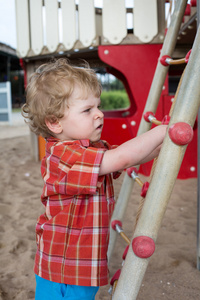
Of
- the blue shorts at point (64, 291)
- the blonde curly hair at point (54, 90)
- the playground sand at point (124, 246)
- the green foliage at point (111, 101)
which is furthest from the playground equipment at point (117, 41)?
the green foliage at point (111, 101)

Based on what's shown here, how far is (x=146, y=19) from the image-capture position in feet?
10.4

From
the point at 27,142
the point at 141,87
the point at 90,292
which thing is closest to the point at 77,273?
the point at 90,292

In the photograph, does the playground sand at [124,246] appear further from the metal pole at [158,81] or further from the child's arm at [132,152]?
the child's arm at [132,152]

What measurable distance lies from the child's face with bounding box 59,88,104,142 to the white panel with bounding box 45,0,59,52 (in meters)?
2.78

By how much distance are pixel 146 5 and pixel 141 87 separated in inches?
29.6

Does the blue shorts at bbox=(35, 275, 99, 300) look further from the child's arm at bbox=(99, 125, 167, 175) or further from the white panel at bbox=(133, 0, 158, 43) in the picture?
the white panel at bbox=(133, 0, 158, 43)

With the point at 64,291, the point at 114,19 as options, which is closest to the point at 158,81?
the point at 64,291

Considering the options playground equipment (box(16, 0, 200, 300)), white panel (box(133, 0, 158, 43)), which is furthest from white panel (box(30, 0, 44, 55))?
white panel (box(133, 0, 158, 43))

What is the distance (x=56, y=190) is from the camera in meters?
1.00

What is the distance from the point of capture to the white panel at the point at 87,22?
334 cm

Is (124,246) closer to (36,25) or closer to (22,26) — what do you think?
(36,25)

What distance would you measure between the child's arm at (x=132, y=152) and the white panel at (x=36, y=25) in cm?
310

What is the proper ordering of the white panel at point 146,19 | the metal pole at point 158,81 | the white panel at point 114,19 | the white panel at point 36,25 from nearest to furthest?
the metal pole at point 158,81
the white panel at point 146,19
the white panel at point 114,19
the white panel at point 36,25

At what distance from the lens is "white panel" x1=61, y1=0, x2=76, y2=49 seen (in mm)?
3443
